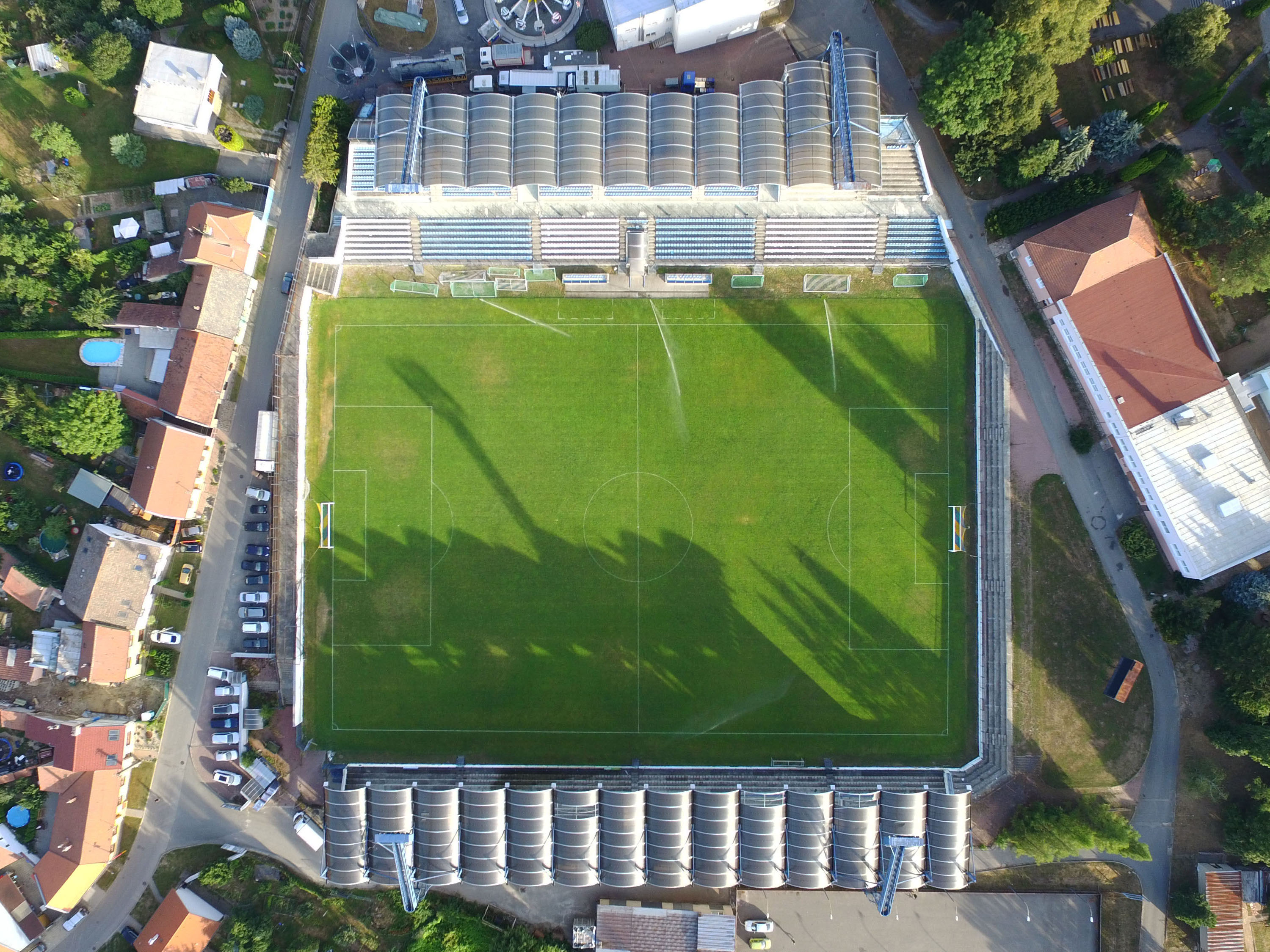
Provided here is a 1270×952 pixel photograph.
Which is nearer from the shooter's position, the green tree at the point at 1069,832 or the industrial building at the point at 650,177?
the green tree at the point at 1069,832

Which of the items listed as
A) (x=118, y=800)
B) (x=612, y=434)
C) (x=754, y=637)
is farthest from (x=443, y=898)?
(x=612, y=434)

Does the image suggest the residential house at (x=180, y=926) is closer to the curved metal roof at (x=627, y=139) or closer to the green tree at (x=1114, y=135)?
the curved metal roof at (x=627, y=139)

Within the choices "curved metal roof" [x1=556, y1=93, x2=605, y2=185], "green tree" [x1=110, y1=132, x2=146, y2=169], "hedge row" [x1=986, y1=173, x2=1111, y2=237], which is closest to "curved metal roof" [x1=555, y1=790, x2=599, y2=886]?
"curved metal roof" [x1=556, y1=93, x2=605, y2=185]

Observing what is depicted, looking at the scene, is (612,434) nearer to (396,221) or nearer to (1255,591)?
(396,221)

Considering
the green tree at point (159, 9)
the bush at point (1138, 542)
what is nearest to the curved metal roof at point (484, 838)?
the bush at point (1138, 542)

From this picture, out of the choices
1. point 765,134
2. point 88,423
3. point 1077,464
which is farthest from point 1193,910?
point 88,423

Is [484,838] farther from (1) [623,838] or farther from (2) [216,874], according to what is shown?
(2) [216,874]

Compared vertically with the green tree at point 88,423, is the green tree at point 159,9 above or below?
above
